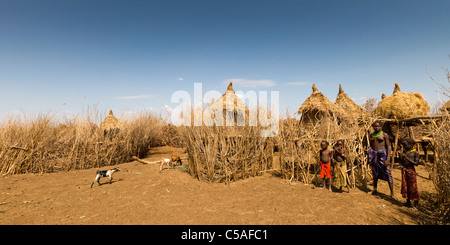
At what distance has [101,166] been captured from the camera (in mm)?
9602

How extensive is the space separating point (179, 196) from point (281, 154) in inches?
134

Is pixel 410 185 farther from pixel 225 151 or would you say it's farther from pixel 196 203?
pixel 196 203

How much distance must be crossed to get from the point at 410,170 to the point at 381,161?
712mm

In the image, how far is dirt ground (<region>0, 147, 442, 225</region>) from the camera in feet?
12.1

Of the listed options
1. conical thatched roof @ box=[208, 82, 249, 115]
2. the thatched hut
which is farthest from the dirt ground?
conical thatched roof @ box=[208, 82, 249, 115]

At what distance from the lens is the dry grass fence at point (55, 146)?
7.71 metres

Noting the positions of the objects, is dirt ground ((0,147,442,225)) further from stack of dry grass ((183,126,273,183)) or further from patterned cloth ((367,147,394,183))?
patterned cloth ((367,147,394,183))

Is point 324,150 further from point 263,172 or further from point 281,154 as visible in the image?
point 263,172

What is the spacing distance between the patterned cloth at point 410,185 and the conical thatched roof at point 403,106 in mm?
5379

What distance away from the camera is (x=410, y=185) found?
393cm

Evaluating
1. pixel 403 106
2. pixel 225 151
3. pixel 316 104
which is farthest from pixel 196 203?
pixel 403 106

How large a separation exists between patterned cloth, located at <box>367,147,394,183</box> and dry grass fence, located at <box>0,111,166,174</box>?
10.5 meters

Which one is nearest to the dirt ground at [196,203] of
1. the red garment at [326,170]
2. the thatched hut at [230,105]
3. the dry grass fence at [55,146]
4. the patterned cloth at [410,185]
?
the patterned cloth at [410,185]
